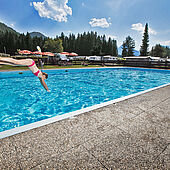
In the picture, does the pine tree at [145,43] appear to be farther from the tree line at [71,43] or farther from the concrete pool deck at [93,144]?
the concrete pool deck at [93,144]

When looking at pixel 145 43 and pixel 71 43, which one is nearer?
pixel 145 43

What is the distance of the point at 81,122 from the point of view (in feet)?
8.84

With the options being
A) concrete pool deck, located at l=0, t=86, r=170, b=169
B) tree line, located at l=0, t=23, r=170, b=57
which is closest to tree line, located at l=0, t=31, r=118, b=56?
tree line, located at l=0, t=23, r=170, b=57

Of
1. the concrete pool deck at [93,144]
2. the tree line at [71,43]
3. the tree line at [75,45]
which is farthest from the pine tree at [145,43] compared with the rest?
the concrete pool deck at [93,144]

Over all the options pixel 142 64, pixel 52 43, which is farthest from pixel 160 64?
pixel 52 43

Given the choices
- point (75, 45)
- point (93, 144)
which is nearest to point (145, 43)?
point (75, 45)

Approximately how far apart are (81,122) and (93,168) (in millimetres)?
1185

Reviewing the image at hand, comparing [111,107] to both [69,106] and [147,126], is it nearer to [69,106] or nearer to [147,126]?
[147,126]

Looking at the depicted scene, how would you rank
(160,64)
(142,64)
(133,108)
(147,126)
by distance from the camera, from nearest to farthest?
(147,126)
(133,108)
(160,64)
(142,64)

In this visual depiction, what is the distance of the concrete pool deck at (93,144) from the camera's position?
1631 millimetres

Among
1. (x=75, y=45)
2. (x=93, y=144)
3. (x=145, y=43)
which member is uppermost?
(x=75, y=45)

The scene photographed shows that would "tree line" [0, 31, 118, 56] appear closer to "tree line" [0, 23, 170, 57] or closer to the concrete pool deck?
"tree line" [0, 23, 170, 57]

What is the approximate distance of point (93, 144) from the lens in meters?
2.01

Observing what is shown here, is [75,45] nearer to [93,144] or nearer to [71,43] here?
[71,43]
